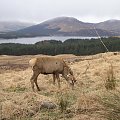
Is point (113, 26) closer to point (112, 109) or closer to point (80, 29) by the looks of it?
point (80, 29)

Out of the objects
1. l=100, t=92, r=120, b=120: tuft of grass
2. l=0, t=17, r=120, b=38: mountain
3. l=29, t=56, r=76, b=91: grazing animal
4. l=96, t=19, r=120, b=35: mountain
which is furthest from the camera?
→ l=29, t=56, r=76, b=91: grazing animal

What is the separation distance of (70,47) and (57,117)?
196 ft

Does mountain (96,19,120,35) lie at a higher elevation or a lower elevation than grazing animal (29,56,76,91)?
higher

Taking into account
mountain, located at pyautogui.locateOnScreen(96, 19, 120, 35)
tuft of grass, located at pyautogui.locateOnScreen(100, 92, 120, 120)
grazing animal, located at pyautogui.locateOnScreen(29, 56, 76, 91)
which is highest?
mountain, located at pyautogui.locateOnScreen(96, 19, 120, 35)

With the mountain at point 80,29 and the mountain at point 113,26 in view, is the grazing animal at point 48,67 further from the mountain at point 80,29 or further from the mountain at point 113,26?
the mountain at point 113,26

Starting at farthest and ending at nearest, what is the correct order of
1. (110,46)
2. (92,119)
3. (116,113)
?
(110,46), (92,119), (116,113)

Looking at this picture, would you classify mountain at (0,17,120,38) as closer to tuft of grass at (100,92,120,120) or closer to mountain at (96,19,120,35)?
mountain at (96,19,120,35)

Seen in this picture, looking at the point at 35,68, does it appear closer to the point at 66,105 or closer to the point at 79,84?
the point at 79,84

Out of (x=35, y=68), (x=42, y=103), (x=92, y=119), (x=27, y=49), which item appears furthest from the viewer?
→ (x=27, y=49)

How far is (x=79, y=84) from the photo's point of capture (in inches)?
552

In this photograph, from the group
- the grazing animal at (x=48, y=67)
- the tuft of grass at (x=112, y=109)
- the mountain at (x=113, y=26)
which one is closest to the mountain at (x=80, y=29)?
the mountain at (x=113, y=26)

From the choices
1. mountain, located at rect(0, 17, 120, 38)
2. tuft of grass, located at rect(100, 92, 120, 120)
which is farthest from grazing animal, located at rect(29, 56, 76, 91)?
tuft of grass, located at rect(100, 92, 120, 120)

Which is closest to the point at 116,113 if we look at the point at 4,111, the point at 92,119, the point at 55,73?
the point at 92,119

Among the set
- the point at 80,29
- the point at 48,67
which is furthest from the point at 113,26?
the point at 48,67
